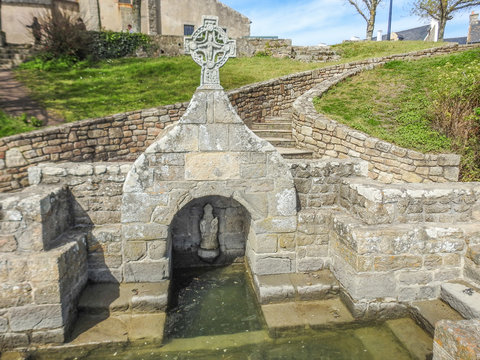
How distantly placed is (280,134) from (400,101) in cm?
370

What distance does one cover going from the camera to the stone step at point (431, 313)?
142 inches

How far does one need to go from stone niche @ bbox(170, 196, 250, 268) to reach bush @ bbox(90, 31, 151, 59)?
14298 millimetres

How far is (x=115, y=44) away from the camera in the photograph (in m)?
17.1

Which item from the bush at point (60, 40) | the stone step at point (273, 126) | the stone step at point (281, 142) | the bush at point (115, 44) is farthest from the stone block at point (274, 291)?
the bush at point (115, 44)

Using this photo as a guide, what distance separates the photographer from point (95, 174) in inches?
165

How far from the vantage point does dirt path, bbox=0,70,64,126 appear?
9.38 metres

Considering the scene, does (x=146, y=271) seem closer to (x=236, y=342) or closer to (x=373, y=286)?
(x=236, y=342)

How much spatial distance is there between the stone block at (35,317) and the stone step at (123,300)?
415 mm

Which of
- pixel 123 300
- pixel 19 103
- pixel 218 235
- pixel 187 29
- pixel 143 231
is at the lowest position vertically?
pixel 123 300

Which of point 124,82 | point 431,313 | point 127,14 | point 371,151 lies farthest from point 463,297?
point 127,14

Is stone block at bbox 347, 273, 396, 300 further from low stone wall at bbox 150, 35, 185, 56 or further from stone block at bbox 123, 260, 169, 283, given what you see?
low stone wall at bbox 150, 35, 185, 56

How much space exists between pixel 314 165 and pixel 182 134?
6.11 feet

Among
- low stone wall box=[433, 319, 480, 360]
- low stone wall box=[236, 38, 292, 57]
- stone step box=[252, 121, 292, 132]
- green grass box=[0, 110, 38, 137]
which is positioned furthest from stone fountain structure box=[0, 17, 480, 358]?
low stone wall box=[236, 38, 292, 57]

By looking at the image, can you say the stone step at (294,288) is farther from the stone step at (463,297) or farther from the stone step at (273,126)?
the stone step at (273,126)
